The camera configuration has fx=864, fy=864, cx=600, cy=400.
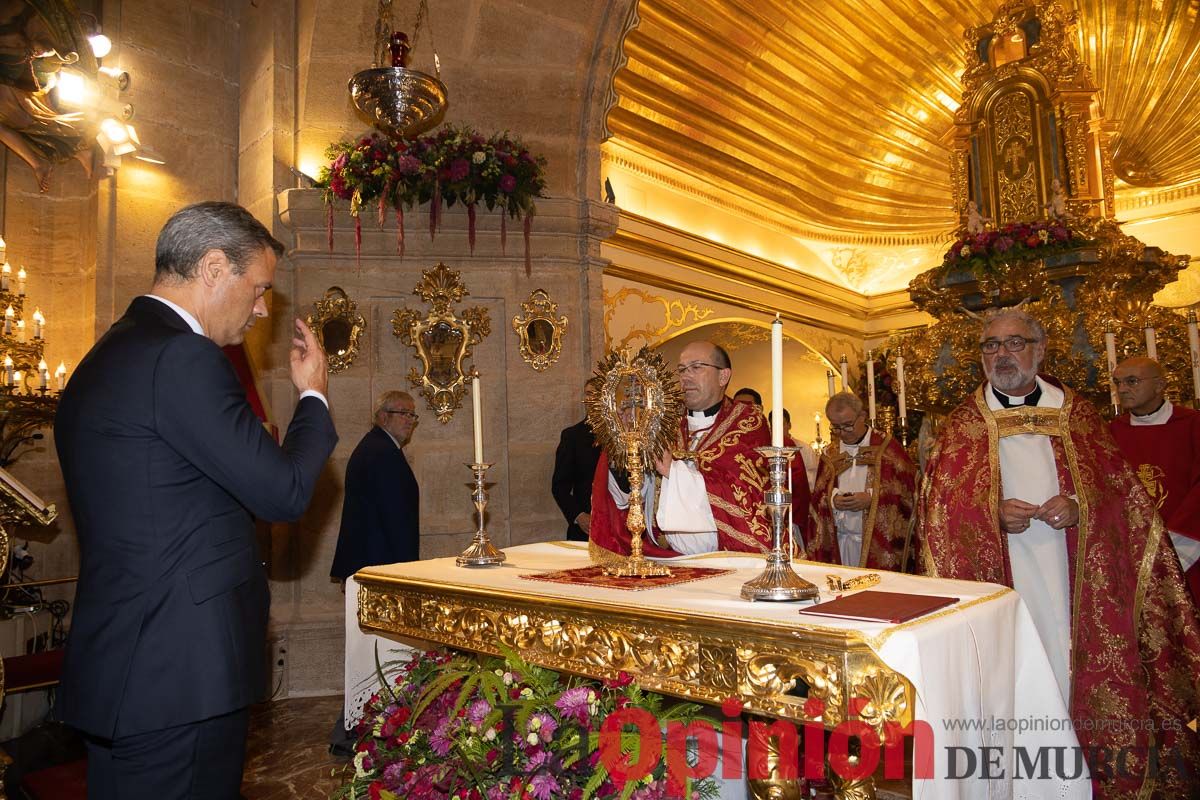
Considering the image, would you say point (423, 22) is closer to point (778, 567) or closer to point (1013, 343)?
point (1013, 343)

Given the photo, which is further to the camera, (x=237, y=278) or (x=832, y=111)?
(x=832, y=111)

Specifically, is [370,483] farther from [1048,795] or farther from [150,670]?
[1048,795]

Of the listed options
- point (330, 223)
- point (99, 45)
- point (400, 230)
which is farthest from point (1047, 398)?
point (99, 45)

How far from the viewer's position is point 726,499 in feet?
9.98

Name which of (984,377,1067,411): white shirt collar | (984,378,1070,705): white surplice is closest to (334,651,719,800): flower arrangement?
(984,378,1070,705): white surplice

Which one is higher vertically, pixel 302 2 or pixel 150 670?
pixel 302 2

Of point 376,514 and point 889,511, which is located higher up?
point 376,514

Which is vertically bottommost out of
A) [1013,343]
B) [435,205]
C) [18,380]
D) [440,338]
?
[1013,343]

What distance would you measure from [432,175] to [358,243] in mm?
676

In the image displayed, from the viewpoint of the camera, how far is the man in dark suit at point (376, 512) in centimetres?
459

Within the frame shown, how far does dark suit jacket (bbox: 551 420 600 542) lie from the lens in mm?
5562

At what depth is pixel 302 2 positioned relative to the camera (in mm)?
6090

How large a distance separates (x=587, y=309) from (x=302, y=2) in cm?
294

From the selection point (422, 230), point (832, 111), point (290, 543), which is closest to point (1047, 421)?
point (422, 230)
